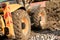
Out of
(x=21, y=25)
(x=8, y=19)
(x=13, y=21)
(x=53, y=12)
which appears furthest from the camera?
(x=53, y=12)

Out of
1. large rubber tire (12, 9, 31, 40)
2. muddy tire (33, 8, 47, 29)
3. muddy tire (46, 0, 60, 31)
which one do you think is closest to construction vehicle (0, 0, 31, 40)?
large rubber tire (12, 9, 31, 40)

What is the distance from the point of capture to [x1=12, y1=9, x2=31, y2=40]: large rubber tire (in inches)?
350

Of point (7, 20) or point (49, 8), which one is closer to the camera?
point (7, 20)

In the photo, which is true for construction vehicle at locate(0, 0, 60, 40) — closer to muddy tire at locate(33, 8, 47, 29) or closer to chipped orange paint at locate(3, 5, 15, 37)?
chipped orange paint at locate(3, 5, 15, 37)

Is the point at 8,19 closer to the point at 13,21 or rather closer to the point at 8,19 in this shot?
the point at 8,19

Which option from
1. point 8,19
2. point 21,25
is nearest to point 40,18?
point 21,25

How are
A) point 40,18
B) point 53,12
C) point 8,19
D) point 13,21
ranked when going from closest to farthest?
point 8,19, point 13,21, point 40,18, point 53,12

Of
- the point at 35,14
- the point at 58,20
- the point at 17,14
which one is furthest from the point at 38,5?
the point at 17,14

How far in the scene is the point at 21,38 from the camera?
29.7 feet

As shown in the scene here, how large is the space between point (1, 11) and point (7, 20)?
436mm

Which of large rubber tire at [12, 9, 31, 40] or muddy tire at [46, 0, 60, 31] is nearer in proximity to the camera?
large rubber tire at [12, 9, 31, 40]

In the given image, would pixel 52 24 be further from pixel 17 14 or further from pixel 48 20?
pixel 17 14

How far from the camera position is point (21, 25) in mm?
9172

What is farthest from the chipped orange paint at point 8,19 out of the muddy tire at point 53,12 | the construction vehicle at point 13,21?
the muddy tire at point 53,12
